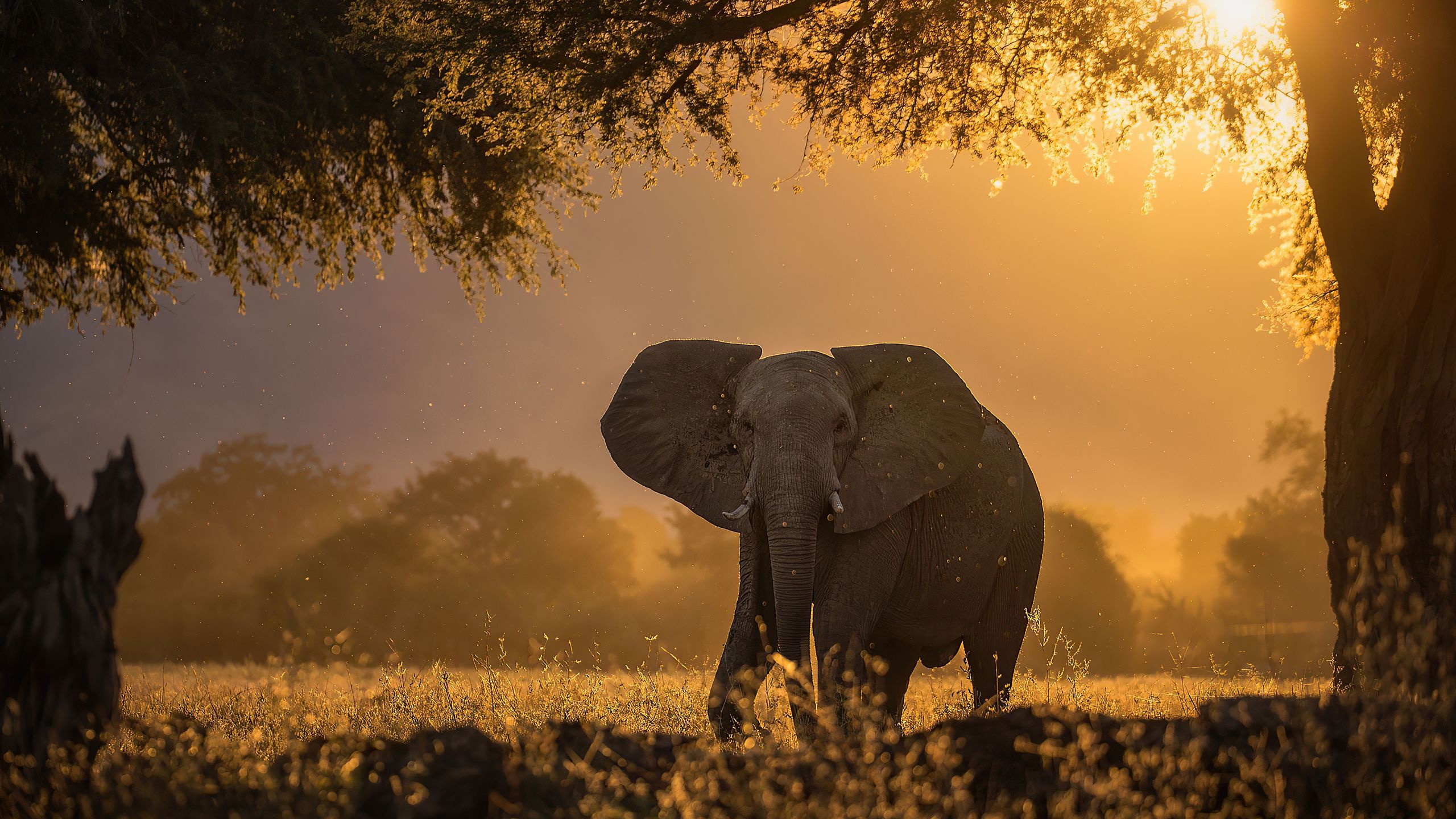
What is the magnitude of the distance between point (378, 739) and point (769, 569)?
3910 millimetres

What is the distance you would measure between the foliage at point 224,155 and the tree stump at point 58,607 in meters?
7.13

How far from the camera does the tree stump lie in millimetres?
4160

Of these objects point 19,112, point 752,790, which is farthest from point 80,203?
point 752,790

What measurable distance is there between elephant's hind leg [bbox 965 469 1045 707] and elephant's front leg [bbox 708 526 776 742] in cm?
289

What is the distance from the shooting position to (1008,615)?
10188 millimetres

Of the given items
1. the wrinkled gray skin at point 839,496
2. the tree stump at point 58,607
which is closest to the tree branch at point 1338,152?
the wrinkled gray skin at point 839,496

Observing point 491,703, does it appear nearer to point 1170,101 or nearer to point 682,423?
point 682,423

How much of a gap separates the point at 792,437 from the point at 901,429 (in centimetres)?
137

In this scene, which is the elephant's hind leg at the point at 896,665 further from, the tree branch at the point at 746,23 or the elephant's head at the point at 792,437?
the tree branch at the point at 746,23

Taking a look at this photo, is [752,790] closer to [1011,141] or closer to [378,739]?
[378,739]

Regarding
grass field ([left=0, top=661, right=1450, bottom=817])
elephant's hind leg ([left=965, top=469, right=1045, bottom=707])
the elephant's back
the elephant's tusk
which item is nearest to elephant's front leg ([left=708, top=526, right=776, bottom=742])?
the elephant's tusk

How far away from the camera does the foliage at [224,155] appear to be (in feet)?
39.8

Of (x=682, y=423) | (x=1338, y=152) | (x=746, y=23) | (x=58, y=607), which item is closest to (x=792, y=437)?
(x=682, y=423)

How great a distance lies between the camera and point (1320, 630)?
1145 inches
